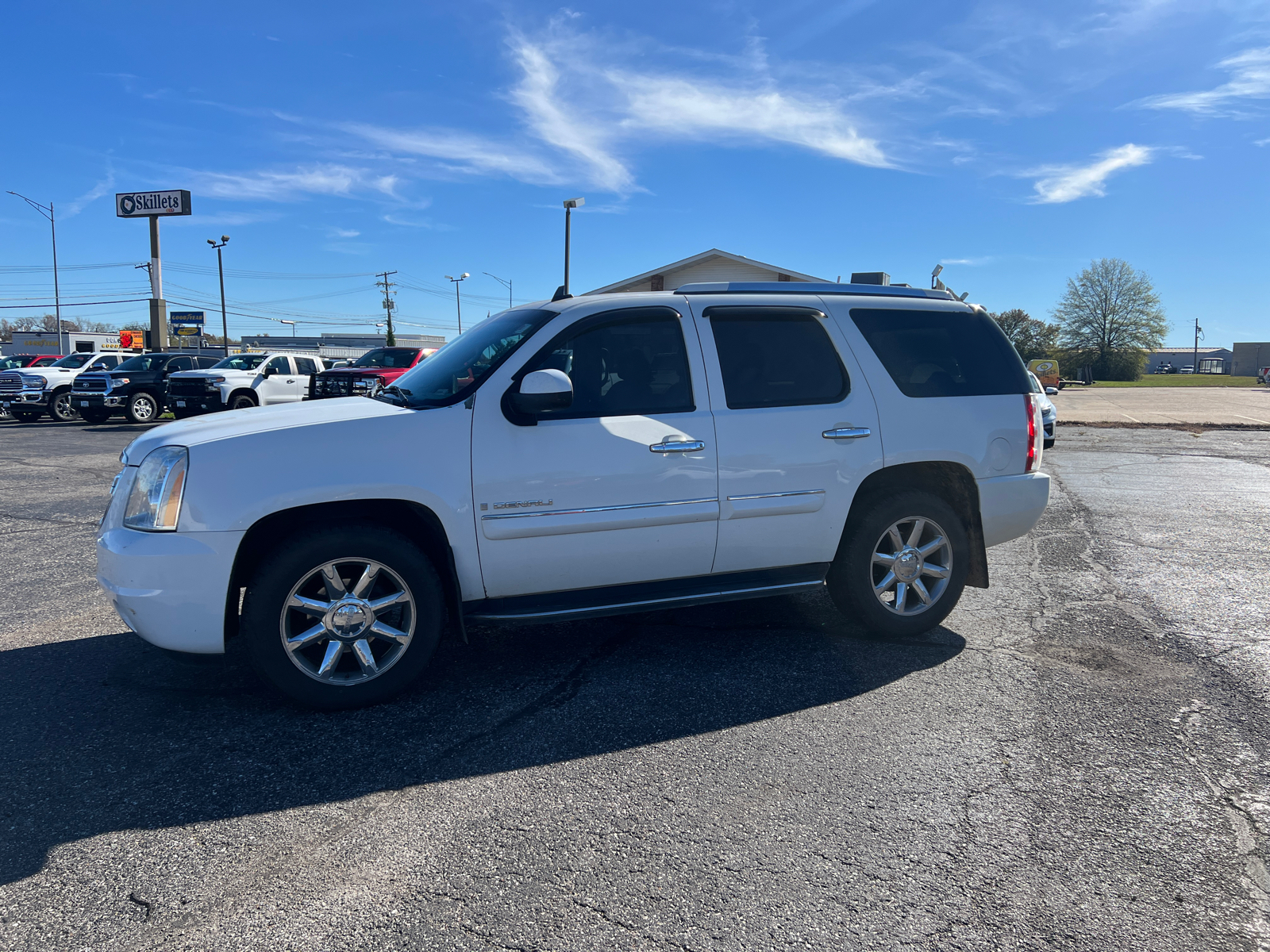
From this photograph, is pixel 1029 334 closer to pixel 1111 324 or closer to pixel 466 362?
pixel 1111 324

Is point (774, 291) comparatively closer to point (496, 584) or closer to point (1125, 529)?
point (496, 584)

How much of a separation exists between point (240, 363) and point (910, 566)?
22.4 meters

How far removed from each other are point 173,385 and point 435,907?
69.4 feet

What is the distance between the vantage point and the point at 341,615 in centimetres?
369

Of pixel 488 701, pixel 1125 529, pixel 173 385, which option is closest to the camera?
pixel 488 701

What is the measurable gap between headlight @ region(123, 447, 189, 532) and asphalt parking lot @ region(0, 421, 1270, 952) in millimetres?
882

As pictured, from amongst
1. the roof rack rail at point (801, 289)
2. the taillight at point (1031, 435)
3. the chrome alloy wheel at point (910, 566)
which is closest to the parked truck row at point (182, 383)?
the roof rack rail at point (801, 289)

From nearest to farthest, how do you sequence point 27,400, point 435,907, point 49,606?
point 435,907 < point 49,606 < point 27,400

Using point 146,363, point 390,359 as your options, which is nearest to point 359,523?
point 390,359

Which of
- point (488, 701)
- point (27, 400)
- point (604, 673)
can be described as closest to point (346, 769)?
point (488, 701)

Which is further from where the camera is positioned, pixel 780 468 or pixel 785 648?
pixel 785 648

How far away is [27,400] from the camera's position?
22.5m

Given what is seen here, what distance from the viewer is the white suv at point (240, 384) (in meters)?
20.2

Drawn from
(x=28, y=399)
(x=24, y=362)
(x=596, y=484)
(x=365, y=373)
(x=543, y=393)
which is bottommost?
(x=596, y=484)
